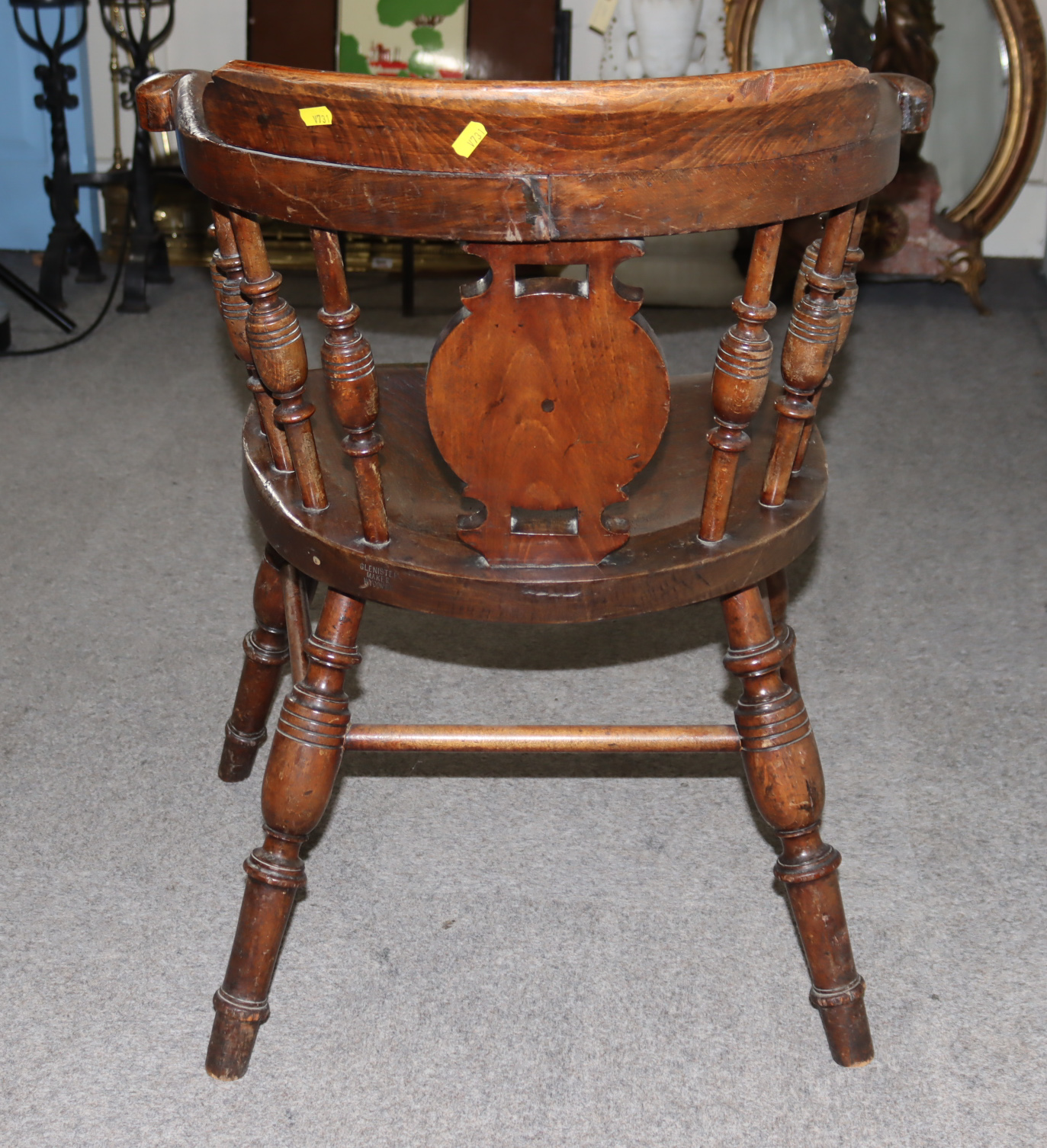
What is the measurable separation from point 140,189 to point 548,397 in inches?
95.2

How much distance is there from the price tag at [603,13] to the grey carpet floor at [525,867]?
161 centimetres

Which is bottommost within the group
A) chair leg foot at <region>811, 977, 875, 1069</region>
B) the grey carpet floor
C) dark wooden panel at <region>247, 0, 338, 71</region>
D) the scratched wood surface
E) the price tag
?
the grey carpet floor

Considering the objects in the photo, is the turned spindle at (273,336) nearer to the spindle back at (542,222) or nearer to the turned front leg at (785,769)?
the spindle back at (542,222)

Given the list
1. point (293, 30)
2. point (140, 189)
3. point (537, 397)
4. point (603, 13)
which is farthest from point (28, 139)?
point (537, 397)

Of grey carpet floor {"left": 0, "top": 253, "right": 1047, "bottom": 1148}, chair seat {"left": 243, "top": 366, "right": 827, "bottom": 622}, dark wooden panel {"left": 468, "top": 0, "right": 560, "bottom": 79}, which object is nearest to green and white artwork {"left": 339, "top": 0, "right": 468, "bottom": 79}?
dark wooden panel {"left": 468, "top": 0, "right": 560, "bottom": 79}

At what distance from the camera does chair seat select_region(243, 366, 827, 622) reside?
0.91 m

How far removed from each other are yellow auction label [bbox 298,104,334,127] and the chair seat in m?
0.32

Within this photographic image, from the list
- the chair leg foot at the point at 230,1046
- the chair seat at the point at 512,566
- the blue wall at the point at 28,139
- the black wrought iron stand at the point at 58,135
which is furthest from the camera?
the blue wall at the point at 28,139

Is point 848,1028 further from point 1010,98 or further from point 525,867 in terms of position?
point 1010,98

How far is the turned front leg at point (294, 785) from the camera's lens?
1.01 meters

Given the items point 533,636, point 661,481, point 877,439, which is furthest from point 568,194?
point 877,439

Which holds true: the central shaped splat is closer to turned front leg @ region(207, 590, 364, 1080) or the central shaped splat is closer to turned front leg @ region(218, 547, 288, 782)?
turned front leg @ region(207, 590, 364, 1080)

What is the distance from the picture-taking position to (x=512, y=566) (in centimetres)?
92

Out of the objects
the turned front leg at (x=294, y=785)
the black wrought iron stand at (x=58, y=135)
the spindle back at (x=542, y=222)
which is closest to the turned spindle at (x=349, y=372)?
the spindle back at (x=542, y=222)
